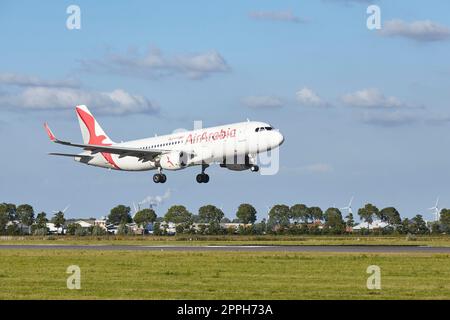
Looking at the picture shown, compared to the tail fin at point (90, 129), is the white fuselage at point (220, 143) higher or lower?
lower

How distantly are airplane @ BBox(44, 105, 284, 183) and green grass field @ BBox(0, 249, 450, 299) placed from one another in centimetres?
1759

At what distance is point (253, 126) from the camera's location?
80.8m

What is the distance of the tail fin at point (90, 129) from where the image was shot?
108m

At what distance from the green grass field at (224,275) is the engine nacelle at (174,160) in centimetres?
2152

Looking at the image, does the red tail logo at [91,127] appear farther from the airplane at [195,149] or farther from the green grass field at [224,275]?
the green grass field at [224,275]

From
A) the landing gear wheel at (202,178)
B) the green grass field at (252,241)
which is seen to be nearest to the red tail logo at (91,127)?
the green grass field at (252,241)

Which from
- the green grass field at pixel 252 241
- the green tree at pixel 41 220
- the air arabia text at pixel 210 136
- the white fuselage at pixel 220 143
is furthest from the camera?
the green tree at pixel 41 220

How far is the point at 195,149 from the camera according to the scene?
277ft

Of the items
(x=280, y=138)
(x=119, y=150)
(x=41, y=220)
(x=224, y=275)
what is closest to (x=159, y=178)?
Answer: (x=119, y=150)

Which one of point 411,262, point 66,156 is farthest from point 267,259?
point 66,156

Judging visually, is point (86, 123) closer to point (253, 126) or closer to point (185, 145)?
point (185, 145)

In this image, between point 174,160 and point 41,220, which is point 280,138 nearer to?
point 174,160

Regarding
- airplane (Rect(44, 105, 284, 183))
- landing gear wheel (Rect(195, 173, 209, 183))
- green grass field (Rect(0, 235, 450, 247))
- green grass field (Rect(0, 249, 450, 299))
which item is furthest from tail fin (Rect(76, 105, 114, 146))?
green grass field (Rect(0, 249, 450, 299))
